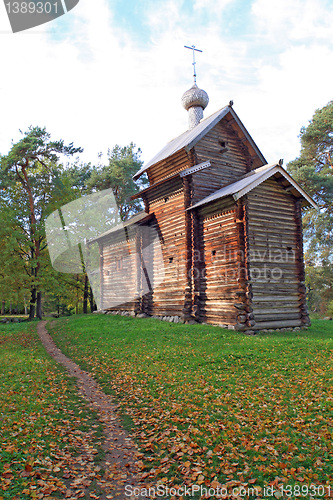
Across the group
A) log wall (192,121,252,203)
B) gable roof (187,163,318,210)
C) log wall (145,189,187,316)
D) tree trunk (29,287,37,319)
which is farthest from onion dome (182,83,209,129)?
tree trunk (29,287,37,319)

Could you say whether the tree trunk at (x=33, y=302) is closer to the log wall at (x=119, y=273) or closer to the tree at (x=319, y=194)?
the log wall at (x=119, y=273)

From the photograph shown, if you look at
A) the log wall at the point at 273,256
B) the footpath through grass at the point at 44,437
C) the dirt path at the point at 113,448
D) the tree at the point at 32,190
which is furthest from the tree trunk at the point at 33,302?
the dirt path at the point at 113,448

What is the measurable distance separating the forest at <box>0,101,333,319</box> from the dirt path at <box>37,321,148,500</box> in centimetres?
1981

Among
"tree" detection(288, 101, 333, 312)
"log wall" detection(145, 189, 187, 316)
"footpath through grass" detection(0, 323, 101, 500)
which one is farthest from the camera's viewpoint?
"tree" detection(288, 101, 333, 312)

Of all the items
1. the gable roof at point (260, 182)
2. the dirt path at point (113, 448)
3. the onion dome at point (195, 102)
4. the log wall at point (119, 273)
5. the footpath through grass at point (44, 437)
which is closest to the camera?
the footpath through grass at point (44, 437)

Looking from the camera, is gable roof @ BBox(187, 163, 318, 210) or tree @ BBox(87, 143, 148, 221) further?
tree @ BBox(87, 143, 148, 221)

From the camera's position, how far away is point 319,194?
3541 cm

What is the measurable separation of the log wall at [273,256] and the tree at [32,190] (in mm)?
19119

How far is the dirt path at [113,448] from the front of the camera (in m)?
4.91

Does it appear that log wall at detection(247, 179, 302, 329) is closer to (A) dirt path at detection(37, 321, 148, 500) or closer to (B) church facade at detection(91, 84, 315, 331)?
(B) church facade at detection(91, 84, 315, 331)

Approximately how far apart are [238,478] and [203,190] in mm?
16600

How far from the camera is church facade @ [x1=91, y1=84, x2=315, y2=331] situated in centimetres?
1616

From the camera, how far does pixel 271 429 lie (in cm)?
621

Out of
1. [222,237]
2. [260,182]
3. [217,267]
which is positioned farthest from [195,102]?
[217,267]
